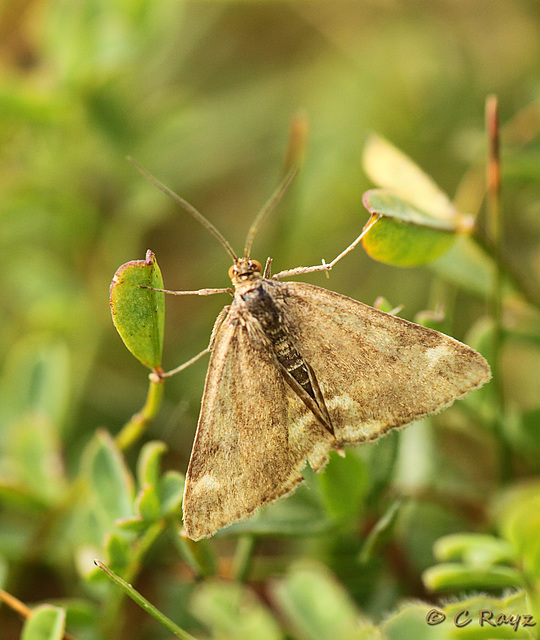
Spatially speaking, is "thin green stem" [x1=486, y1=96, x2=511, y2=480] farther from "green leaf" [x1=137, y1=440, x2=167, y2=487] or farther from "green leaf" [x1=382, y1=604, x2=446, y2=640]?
"green leaf" [x1=137, y1=440, x2=167, y2=487]

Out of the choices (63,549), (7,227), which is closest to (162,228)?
(7,227)

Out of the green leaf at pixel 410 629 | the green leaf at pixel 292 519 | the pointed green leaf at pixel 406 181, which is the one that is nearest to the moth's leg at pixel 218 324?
the green leaf at pixel 292 519

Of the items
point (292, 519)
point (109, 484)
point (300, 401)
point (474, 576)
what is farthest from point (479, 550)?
point (109, 484)

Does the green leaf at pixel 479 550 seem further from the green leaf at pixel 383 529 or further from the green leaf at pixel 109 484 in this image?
the green leaf at pixel 109 484

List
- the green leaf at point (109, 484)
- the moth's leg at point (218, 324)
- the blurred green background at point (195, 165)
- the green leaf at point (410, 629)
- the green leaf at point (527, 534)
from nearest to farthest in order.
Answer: the green leaf at point (410, 629) < the green leaf at point (527, 534) < the green leaf at point (109, 484) < the moth's leg at point (218, 324) < the blurred green background at point (195, 165)

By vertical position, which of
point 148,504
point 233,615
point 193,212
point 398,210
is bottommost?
point 233,615

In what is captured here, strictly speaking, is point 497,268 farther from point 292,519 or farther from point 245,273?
point 292,519

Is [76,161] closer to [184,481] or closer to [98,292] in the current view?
[98,292]
